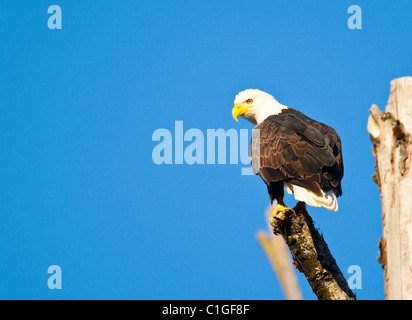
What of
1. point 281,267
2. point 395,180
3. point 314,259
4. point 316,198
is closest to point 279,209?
point 316,198

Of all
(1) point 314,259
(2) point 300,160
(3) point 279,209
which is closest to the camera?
(1) point 314,259

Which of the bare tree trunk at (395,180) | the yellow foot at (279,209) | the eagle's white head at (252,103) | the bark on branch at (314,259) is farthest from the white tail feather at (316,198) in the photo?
the eagle's white head at (252,103)

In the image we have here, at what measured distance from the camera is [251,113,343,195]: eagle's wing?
6.21 m

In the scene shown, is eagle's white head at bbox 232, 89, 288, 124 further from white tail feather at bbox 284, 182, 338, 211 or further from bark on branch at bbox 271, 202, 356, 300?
bark on branch at bbox 271, 202, 356, 300

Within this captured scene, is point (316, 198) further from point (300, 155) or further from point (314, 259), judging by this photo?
point (314, 259)

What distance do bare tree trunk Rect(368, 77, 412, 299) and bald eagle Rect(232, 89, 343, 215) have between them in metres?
2.19

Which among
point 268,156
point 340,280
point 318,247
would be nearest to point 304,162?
point 268,156

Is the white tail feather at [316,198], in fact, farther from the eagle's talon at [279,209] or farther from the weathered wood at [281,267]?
the weathered wood at [281,267]

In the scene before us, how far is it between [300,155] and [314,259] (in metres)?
1.41

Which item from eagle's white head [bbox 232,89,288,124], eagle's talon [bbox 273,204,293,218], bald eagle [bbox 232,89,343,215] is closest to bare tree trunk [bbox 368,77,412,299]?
eagle's talon [bbox 273,204,293,218]

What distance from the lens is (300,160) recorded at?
6.29m
